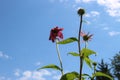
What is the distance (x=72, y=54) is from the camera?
12.2ft

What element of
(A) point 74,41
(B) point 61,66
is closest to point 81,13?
(A) point 74,41

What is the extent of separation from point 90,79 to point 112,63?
7919 cm

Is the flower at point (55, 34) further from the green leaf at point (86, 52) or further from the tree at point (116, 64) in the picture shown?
the tree at point (116, 64)

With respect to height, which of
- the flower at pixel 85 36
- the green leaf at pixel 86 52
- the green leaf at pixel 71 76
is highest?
the flower at pixel 85 36

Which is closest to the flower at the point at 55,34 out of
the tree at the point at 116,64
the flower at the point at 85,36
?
the flower at the point at 85,36

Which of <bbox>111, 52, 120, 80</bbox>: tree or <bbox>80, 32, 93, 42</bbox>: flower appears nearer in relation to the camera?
<bbox>80, 32, 93, 42</bbox>: flower

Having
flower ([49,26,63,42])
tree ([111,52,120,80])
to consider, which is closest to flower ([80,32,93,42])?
flower ([49,26,63,42])

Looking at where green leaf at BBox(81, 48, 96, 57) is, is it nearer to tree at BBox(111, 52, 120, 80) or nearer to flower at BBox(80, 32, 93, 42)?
flower at BBox(80, 32, 93, 42)

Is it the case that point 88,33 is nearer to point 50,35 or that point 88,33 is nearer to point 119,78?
point 50,35

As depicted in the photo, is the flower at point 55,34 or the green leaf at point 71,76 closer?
the green leaf at point 71,76

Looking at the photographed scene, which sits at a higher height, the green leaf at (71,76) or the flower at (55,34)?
the flower at (55,34)

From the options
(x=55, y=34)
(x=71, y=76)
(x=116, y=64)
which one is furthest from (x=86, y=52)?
(x=116, y=64)

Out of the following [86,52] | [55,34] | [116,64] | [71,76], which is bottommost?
[71,76]

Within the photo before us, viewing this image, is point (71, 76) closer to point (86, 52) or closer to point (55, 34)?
point (86, 52)
